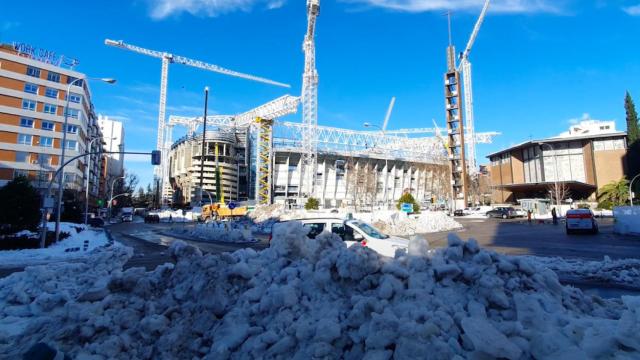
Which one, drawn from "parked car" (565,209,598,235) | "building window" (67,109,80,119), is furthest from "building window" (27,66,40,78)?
"parked car" (565,209,598,235)

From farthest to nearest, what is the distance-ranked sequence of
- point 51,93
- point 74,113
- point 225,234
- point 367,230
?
point 74,113 < point 51,93 < point 225,234 < point 367,230

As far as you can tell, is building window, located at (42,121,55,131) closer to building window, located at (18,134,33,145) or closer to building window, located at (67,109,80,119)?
building window, located at (18,134,33,145)

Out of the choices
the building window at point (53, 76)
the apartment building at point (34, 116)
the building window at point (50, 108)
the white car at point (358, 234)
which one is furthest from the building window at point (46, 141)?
→ the white car at point (358, 234)

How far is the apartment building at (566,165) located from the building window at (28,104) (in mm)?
82795

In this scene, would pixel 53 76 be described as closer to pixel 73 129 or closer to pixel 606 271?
pixel 73 129

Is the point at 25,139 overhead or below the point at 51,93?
below

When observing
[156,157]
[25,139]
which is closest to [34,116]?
[25,139]

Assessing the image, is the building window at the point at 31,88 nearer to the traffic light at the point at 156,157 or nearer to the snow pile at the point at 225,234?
the snow pile at the point at 225,234

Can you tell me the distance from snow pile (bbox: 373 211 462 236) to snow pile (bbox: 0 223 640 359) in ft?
74.2

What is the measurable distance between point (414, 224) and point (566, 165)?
202 ft

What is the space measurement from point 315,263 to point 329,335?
1.68m

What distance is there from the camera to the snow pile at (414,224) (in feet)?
93.7

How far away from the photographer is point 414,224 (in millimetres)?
30078

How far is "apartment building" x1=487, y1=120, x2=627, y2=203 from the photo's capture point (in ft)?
224
